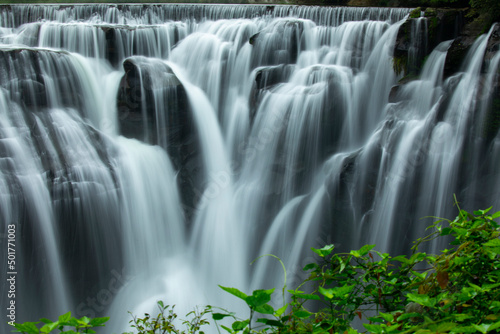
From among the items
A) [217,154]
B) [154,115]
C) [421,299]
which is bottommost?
[217,154]

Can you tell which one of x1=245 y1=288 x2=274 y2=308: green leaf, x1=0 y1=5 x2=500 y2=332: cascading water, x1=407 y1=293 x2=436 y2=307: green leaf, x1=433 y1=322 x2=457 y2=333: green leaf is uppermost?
x1=245 y1=288 x2=274 y2=308: green leaf

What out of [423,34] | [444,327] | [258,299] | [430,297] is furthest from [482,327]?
Result: [423,34]

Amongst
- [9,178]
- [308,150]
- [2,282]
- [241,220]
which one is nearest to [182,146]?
[241,220]

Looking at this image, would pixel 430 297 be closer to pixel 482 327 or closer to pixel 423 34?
pixel 482 327

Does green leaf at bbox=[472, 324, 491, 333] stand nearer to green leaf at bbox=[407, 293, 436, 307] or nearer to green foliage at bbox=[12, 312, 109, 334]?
green leaf at bbox=[407, 293, 436, 307]

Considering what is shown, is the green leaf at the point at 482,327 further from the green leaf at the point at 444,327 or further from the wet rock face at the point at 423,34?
the wet rock face at the point at 423,34

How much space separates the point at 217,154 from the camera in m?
9.20

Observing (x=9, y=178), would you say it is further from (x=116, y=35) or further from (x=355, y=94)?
(x=355, y=94)

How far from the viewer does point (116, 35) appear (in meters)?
10.7

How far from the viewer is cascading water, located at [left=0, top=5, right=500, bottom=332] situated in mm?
6379

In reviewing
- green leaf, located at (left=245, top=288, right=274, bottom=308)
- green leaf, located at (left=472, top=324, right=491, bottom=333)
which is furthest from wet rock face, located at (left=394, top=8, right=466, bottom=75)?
green leaf, located at (left=245, top=288, right=274, bottom=308)

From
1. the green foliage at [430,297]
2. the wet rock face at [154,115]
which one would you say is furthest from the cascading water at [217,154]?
the green foliage at [430,297]

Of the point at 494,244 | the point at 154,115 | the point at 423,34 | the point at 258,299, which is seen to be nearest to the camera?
the point at 258,299

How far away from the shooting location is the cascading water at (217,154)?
20.9 ft
